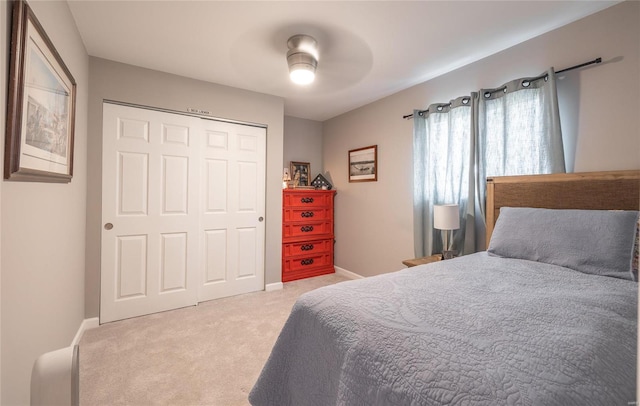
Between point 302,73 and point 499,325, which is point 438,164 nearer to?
point 302,73

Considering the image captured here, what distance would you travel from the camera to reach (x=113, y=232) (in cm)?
258

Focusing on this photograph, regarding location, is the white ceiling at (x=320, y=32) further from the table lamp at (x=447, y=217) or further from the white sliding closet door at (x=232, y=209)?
the table lamp at (x=447, y=217)

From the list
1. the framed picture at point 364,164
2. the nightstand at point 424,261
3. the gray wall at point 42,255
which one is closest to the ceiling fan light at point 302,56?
the gray wall at point 42,255

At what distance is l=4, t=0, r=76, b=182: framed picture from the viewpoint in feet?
3.50

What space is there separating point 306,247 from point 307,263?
238 millimetres

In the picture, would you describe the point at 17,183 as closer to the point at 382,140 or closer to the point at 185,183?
the point at 185,183

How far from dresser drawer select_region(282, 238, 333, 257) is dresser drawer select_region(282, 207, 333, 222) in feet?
1.16

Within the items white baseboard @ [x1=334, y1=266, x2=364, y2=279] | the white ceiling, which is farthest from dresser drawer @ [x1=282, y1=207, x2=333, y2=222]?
the white ceiling

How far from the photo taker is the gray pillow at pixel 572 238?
147cm

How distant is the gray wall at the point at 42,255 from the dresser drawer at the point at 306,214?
85.8 inches

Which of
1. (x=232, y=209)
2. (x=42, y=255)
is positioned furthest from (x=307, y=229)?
(x=42, y=255)

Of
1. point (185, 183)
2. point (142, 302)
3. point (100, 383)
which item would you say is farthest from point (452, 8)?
point (142, 302)

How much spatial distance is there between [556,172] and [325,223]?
2.83 m

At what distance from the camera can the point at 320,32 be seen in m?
2.10
